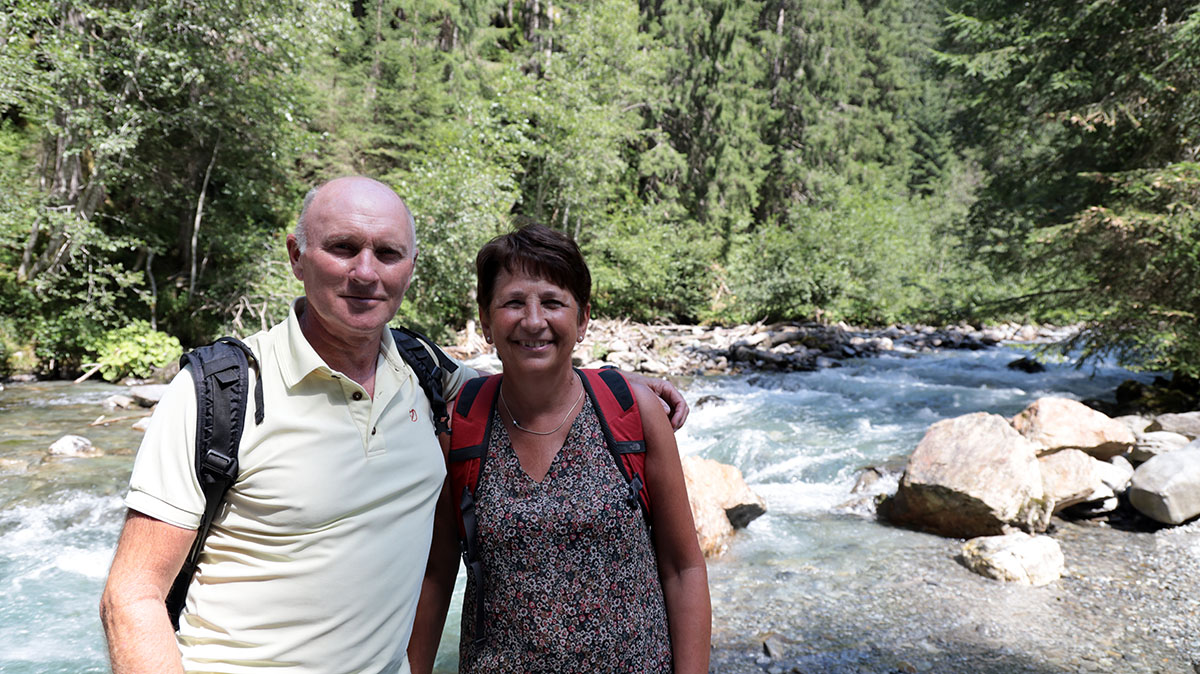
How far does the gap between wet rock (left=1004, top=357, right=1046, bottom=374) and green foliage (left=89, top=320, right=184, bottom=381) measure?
58.1 feet

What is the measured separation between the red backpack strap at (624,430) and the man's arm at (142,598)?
0.87m

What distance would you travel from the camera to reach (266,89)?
1183cm

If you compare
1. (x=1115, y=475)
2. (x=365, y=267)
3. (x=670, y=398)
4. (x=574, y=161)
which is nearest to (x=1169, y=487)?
(x=1115, y=475)

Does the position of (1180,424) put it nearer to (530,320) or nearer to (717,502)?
(717,502)

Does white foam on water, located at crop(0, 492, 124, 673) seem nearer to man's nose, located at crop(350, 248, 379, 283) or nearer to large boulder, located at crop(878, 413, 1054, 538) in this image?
man's nose, located at crop(350, 248, 379, 283)

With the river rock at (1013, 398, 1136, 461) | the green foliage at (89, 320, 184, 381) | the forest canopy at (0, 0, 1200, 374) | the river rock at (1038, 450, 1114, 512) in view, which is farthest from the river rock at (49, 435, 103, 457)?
the river rock at (1013, 398, 1136, 461)

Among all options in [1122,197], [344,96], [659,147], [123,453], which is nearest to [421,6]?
[344,96]

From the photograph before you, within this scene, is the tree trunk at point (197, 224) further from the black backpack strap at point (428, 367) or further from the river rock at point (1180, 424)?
the river rock at point (1180, 424)

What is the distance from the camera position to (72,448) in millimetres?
7441

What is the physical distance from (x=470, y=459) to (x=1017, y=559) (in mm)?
5000

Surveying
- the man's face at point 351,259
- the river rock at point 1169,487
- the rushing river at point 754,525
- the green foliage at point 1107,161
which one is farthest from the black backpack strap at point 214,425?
the green foliage at point 1107,161

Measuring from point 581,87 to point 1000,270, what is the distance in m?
12.6

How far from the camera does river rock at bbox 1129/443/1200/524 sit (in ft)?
18.8

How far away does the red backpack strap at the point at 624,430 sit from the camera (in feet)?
5.11
